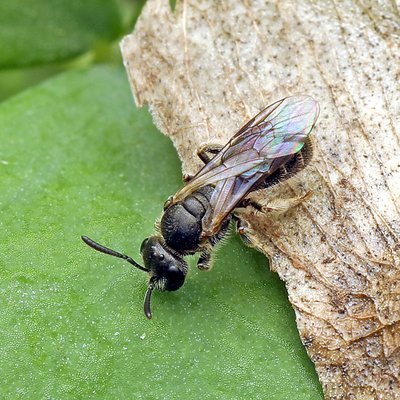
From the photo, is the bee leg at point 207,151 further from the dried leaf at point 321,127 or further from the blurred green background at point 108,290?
the blurred green background at point 108,290

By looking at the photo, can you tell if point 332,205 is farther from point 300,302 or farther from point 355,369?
point 355,369

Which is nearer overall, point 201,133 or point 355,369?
point 355,369

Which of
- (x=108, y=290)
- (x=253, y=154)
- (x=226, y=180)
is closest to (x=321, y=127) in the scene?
(x=253, y=154)

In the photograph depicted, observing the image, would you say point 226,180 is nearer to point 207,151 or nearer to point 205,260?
point 207,151

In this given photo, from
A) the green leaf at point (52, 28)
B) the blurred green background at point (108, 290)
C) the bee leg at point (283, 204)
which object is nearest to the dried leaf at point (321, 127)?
the bee leg at point (283, 204)

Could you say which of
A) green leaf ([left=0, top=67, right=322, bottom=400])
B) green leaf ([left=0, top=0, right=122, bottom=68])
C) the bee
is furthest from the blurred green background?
green leaf ([left=0, top=0, right=122, bottom=68])

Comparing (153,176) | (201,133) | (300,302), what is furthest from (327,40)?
(300,302)
